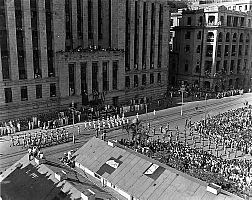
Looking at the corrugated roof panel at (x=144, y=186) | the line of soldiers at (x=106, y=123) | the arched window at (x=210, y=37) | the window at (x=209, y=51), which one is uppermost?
the arched window at (x=210, y=37)

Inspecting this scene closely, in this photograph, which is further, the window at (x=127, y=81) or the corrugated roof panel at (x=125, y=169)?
the window at (x=127, y=81)

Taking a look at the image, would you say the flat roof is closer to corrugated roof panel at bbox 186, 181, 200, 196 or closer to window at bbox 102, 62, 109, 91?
corrugated roof panel at bbox 186, 181, 200, 196

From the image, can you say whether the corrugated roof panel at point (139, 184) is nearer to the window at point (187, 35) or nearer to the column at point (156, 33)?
the column at point (156, 33)

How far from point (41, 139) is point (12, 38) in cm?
2029

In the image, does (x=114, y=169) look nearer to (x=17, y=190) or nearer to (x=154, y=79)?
(x=17, y=190)

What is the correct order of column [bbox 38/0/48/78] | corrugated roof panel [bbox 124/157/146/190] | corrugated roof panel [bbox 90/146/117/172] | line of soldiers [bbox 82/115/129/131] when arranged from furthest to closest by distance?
column [bbox 38/0/48/78] → line of soldiers [bbox 82/115/129/131] → corrugated roof panel [bbox 90/146/117/172] → corrugated roof panel [bbox 124/157/146/190]

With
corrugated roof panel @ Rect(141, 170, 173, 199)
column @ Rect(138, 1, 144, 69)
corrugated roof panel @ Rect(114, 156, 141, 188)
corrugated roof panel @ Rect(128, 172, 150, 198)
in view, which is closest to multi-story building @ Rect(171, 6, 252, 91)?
column @ Rect(138, 1, 144, 69)

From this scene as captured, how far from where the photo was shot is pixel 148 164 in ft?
92.9

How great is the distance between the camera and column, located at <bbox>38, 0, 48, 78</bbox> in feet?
192

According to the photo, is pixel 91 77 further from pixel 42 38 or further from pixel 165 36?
pixel 165 36

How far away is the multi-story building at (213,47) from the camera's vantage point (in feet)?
308

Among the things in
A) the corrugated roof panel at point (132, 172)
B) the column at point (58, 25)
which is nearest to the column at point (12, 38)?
the column at point (58, 25)

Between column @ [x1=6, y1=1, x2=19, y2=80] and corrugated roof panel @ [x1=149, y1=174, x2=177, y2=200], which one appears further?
column @ [x1=6, y1=1, x2=19, y2=80]

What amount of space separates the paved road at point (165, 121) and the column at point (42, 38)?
→ 556 inches
